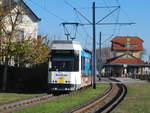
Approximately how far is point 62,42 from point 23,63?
23.9 feet

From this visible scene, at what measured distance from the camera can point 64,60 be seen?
32.2m

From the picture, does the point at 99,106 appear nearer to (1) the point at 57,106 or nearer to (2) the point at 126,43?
(1) the point at 57,106

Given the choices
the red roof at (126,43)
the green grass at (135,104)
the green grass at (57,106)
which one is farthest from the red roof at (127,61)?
the green grass at (57,106)

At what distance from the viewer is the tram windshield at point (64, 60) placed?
32.2 metres

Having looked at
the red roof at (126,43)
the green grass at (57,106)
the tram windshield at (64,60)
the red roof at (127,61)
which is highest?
the red roof at (126,43)

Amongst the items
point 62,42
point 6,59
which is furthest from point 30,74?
point 62,42

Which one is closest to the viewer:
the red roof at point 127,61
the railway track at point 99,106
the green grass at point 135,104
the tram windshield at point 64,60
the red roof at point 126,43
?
the green grass at point 135,104

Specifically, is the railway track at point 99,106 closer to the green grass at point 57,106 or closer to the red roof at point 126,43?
the green grass at point 57,106

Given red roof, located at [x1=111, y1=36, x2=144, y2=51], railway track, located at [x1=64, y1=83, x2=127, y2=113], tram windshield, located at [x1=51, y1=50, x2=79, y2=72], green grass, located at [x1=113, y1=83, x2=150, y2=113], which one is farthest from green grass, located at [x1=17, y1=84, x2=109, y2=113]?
red roof, located at [x1=111, y1=36, x2=144, y2=51]

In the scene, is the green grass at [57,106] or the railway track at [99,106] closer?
the green grass at [57,106]

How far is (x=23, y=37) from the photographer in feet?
129

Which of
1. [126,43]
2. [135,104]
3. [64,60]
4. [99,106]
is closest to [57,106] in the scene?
[99,106]

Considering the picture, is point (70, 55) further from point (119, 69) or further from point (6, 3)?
point (119, 69)

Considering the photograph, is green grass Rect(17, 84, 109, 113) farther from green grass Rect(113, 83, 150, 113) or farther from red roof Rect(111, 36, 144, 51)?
red roof Rect(111, 36, 144, 51)
